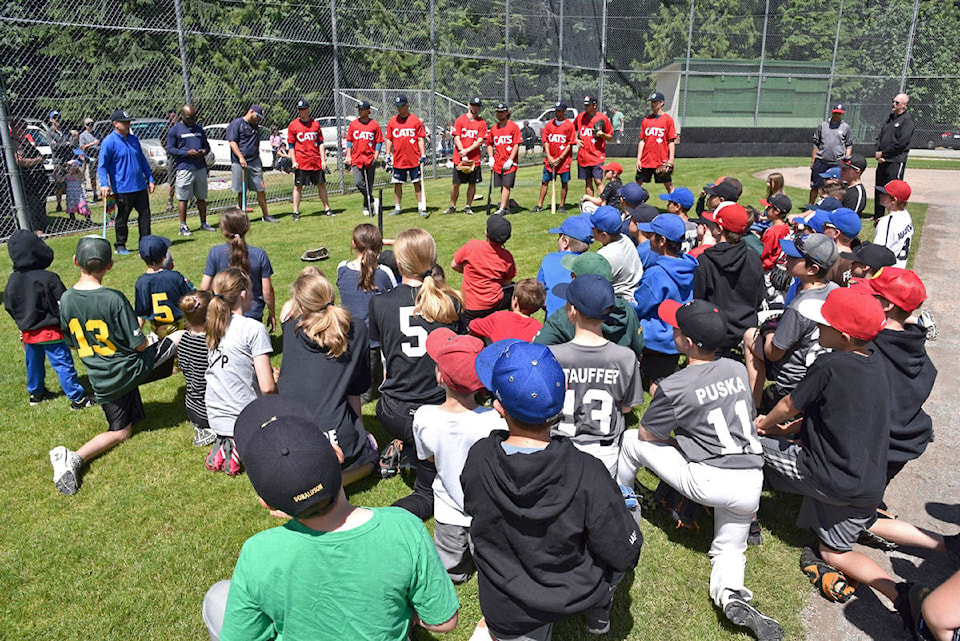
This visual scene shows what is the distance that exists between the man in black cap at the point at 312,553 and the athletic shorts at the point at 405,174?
11.6 m

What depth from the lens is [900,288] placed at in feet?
12.9

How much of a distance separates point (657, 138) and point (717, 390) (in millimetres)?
9880

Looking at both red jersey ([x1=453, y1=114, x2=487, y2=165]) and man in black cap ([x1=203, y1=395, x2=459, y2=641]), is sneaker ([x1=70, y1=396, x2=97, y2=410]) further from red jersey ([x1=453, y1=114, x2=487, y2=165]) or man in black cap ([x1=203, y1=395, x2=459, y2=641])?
red jersey ([x1=453, y1=114, x2=487, y2=165])

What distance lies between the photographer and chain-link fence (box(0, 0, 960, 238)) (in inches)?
530

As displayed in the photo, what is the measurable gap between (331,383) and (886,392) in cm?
329

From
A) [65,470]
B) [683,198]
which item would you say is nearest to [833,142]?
[683,198]

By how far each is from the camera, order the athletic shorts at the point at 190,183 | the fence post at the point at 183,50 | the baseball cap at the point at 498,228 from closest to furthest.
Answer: the baseball cap at the point at 498,228 → the athletic shorts at the point at 190,183 → the fence post at the point at 183,50

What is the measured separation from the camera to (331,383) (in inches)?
175

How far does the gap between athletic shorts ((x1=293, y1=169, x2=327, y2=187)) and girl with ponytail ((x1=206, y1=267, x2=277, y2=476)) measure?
29.9 feet

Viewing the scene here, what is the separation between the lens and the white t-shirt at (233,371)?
465 cm

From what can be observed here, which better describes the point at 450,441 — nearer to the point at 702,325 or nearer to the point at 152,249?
the point at 702,325

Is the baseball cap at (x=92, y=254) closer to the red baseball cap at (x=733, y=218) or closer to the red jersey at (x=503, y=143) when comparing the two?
the red baseball cap at (x=733, y=218)

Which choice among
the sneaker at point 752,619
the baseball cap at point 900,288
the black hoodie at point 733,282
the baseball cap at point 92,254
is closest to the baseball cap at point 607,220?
the black hoodie at point 733,282

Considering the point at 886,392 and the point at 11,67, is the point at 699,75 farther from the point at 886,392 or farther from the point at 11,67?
the point at 886,392
